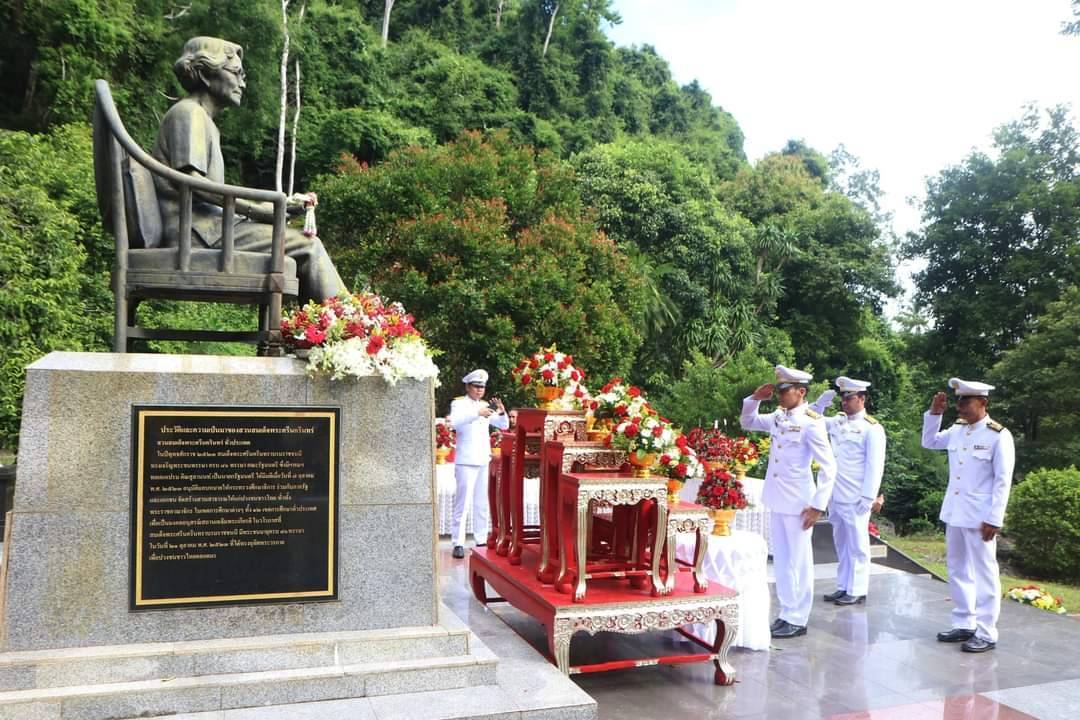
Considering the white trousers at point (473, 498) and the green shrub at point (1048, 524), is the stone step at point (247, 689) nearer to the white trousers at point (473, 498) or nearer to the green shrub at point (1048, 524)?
the white trousers at point (473, 498)

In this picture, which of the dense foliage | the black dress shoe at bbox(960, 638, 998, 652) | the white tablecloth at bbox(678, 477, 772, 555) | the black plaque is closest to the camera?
the black plaque

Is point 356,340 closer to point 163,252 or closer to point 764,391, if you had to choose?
point 163,252

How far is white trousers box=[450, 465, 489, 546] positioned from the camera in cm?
888

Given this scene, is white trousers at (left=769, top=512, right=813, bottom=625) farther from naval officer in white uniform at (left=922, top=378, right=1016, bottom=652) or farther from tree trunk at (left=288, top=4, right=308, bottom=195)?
tree trunk at (left=288, top=4, right=308, bottom=195)

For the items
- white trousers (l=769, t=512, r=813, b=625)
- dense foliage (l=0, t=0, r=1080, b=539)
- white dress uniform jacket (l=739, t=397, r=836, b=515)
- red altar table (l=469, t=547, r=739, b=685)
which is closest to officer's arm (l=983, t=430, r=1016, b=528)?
white dress uniform jacket (l=739, t=397, r=836, b=515)

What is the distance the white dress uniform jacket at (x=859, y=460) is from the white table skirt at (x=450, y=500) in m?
3.42

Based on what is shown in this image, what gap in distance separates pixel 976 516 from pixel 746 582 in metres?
1.89

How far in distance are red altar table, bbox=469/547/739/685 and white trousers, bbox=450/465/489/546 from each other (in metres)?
3.68

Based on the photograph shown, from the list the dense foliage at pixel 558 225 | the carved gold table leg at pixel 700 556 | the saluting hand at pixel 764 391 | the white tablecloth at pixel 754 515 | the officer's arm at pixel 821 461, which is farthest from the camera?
the dense foliage at pixel 558 225

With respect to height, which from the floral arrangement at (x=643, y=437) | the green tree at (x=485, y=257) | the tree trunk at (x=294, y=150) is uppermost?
the tree trunk at (x=294, y=150)

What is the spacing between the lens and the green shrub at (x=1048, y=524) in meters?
9.27

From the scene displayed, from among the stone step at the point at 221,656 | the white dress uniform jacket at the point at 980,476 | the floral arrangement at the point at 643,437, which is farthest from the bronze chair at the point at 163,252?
the white dress uniform jacket at the point at 980,476

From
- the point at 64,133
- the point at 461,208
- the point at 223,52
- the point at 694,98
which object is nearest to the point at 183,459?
the point at 223,52

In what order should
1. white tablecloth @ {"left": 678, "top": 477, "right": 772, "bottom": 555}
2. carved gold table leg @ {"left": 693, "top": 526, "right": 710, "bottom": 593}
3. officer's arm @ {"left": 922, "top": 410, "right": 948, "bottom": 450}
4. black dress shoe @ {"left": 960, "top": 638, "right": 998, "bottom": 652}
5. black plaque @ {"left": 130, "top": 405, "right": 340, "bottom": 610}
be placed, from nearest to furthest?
black plaque @ {"left": 130, "top": 405, "right": 340, "bottom": 610}
carved gold table leg @ {"left": 693, "top": 526, "right": 710, "bottom": 593}
black dress shoe @ {"left": 960, "top": 638, "right": 998, "bottom": 652}
officer's arm @ {"left": 922, "top": 410, "right": 948, "bottom": 450}
white tablecloth @ {"left": 678, "top": 477, "right": 772, "bottom": 555}
